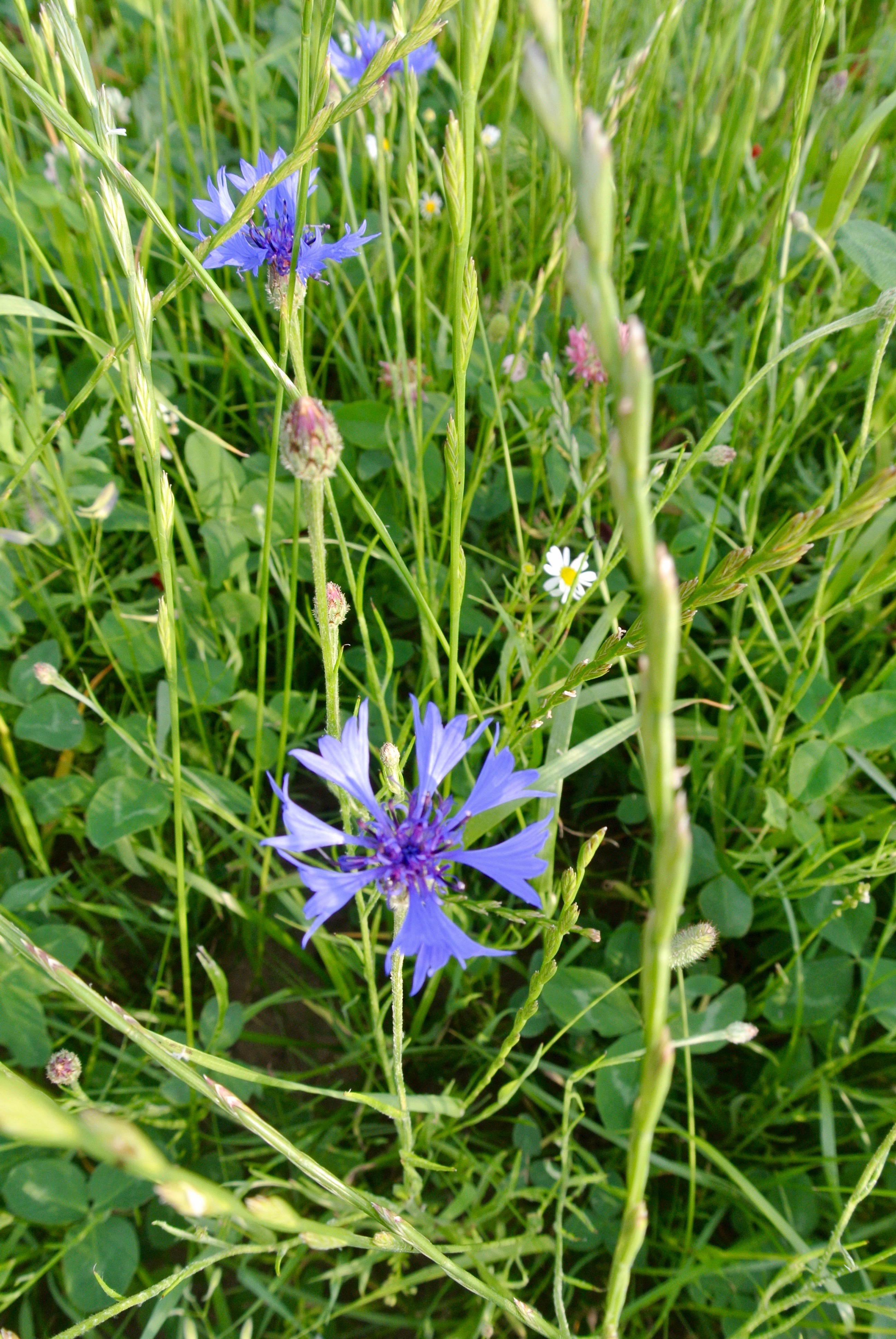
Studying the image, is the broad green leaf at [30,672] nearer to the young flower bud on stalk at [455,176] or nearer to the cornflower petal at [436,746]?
the cornflower petal at [436,746]

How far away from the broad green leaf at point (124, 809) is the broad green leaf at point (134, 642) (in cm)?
19

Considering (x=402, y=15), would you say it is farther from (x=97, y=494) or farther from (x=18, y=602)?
(x=18, y=602)

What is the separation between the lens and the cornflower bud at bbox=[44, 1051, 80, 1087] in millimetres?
841

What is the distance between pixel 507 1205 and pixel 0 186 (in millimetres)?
1394

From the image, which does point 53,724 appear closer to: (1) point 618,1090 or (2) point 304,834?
(2) point 304,834

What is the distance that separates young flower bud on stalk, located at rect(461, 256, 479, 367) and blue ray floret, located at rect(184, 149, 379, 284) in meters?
0.17

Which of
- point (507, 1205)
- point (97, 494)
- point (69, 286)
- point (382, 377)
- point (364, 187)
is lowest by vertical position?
point (507, 1205)

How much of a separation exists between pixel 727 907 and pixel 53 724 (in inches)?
36.4

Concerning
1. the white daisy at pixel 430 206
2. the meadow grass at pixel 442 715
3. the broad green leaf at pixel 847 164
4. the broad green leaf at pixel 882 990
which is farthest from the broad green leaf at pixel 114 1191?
the white daisy at pixel 430 206

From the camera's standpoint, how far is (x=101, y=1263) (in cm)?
99

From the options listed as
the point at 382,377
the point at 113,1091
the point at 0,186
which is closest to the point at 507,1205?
the point at 113,1091

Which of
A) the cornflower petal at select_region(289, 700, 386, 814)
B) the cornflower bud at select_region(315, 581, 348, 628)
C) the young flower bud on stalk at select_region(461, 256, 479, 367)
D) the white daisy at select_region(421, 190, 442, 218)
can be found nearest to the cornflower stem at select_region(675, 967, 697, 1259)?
the cornflower petal at select_region(289, 700, 386, 814)

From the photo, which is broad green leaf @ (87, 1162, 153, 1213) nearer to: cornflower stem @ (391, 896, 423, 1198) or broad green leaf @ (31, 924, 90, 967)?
broad green leaf @ (31, 924, 90, 967)

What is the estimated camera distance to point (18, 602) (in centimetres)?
130
